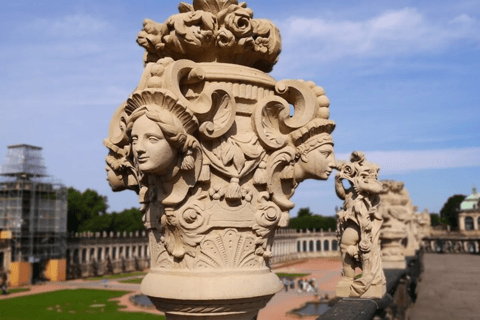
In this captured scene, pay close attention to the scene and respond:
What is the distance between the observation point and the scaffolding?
43.7m

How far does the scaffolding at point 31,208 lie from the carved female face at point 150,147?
146ft

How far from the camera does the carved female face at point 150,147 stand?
2.73 m

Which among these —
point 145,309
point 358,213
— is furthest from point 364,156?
point 145,309

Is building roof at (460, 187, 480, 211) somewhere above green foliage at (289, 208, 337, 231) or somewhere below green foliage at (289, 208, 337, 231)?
above

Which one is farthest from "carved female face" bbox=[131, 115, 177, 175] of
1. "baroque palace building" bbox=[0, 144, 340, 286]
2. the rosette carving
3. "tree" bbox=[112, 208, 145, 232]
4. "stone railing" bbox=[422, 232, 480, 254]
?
"stone railing" bbox=[422, 232, 480, 254]

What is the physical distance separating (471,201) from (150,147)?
98177 millimetres

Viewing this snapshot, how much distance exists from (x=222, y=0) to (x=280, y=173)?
4.28 ft


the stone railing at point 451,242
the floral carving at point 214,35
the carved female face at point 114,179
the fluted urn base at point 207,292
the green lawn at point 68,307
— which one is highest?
the floral carving at point 214,35

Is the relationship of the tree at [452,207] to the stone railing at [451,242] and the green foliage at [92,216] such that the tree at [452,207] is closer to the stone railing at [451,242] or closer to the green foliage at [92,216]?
the stone railing at [451,242]

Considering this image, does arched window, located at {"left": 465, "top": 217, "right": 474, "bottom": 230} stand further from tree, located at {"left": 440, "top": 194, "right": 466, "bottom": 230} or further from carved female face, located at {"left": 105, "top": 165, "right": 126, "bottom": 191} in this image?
carved female face, located at {"left": 105, "top": 165, "right": 126, "bottom": 191}

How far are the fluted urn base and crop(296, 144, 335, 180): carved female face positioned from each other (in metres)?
0.82

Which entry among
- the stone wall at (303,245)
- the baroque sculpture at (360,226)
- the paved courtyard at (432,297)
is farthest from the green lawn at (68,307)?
the stone wall at (303,245)

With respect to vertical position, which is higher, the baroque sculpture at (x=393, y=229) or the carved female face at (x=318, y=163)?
the carved female face at (x=318, y=163)

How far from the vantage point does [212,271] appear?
3055mm
